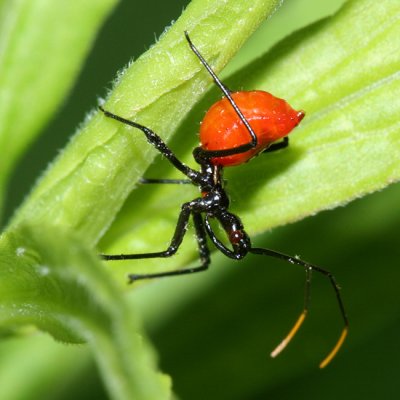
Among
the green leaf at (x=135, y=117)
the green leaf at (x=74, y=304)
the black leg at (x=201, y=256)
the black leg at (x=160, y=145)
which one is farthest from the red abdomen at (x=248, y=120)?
the green leaf at (x=74, y=304)

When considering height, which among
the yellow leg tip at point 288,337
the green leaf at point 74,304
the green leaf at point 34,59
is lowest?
the green leaf at point 74,304

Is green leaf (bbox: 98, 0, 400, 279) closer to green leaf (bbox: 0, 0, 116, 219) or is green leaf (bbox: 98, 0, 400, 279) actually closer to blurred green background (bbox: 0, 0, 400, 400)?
green leaf (bbox: 0, 0, 116, 219)

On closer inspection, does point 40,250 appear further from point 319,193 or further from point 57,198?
point 319,193

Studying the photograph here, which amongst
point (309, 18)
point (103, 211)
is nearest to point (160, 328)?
point (103, 211)

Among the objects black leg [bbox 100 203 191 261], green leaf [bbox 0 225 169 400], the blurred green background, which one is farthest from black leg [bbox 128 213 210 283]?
green leaf [bbox 0 225 169 400]

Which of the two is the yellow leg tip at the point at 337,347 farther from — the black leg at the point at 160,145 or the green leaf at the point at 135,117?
the green leaf at the point at 135,117
